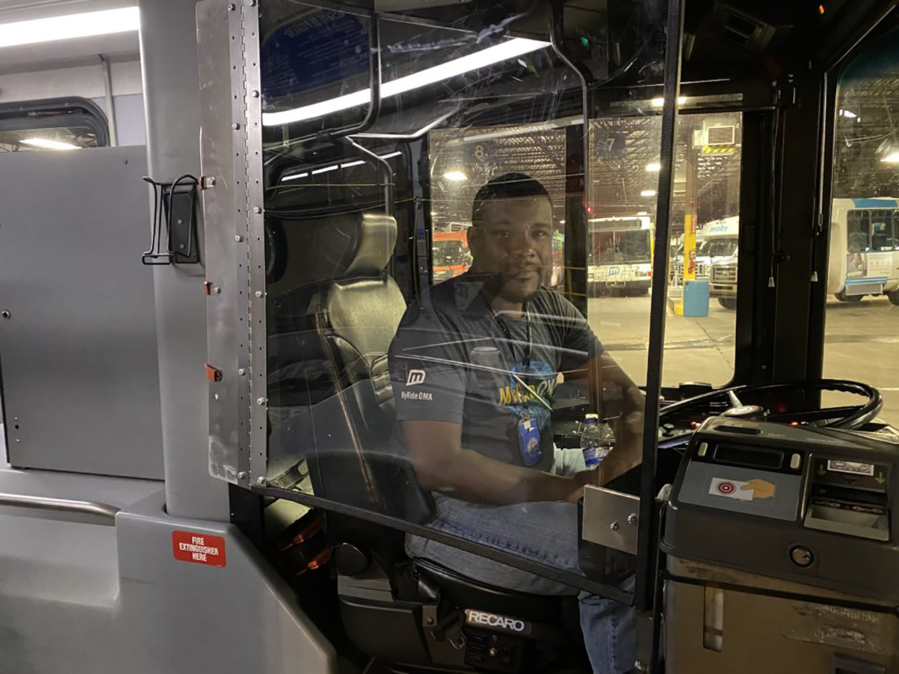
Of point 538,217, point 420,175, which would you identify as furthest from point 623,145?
point 420,175

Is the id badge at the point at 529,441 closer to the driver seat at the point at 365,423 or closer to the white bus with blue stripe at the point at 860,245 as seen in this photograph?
the driver seat at the point at 365,423

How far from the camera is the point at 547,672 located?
151cm

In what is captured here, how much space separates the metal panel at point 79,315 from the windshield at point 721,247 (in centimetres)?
201

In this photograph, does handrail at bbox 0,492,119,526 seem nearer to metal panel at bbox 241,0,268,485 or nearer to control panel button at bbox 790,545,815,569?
metal panel at bbox 241,0,268,485

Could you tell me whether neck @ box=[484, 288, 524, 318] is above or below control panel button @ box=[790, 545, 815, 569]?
above

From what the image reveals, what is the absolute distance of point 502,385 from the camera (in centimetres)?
131

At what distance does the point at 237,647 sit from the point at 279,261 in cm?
101

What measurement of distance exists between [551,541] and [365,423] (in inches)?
19.5

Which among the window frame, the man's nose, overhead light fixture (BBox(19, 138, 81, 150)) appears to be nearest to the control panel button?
the man's nose

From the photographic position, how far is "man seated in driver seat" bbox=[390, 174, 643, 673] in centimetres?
128

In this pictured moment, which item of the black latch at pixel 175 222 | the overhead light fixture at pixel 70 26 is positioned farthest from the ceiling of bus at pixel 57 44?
the black latch at pixel 175 222

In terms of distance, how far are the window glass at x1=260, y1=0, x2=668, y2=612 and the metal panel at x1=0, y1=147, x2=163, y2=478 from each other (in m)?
0.82

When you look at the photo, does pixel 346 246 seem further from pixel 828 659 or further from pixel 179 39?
pixel 828 659

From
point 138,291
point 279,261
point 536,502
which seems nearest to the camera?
point 536,502
